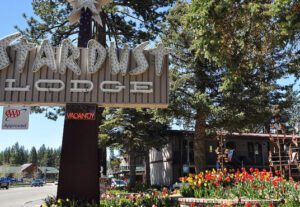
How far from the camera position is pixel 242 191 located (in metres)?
10.2

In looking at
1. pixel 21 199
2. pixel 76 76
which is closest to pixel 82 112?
pixel 76 76

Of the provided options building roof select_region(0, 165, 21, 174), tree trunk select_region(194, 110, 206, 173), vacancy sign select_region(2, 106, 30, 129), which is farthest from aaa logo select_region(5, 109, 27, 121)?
building roof select_region(0, 165, 21, 174)

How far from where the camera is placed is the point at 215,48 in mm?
9148

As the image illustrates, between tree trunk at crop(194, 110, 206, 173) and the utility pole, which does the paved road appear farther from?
tree trunk at crop(194, 110, 206, 173)

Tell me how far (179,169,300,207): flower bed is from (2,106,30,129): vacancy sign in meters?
5.11

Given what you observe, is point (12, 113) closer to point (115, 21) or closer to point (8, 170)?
point (115, 21)

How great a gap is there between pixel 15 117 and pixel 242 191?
270 inches

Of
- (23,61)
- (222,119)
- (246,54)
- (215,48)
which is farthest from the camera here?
(222,119)

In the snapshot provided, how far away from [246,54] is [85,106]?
471 centimetres

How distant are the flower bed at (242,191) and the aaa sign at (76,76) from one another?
9.58 feet

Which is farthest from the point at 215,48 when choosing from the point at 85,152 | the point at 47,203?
the point at 47,203

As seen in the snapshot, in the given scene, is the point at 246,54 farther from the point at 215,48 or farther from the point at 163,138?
the point at 163,138

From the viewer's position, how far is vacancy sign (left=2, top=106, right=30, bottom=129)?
10.8 metres

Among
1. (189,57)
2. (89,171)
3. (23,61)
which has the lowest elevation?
(89,171)
